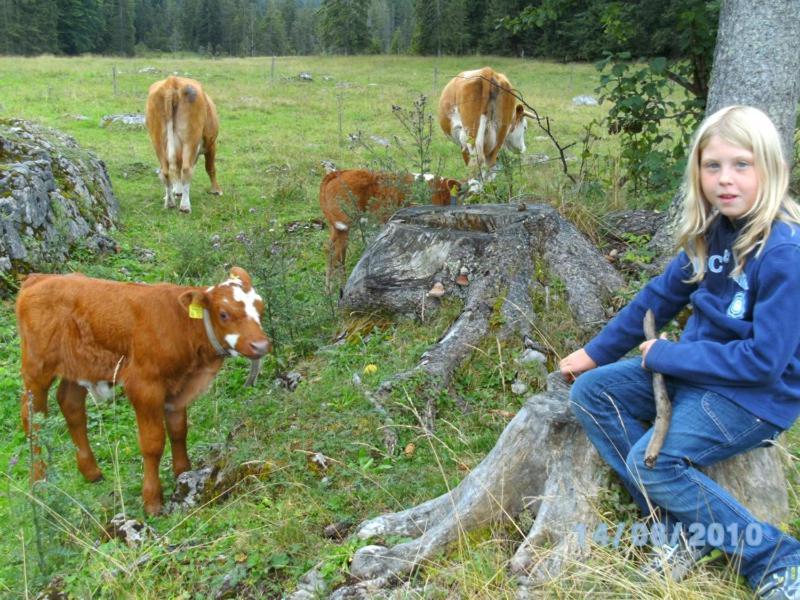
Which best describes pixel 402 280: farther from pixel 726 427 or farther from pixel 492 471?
pixel 726 427

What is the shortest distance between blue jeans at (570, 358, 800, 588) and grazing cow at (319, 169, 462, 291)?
14.9 ft

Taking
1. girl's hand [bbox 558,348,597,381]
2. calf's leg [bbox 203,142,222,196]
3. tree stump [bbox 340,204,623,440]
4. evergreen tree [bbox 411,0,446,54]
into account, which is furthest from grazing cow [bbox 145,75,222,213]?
evergreen tree [bbox 411,0,446,54]

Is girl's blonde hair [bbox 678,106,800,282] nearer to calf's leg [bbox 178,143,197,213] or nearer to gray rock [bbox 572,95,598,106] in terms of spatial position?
calf's leg [bbox 178,143,197,213]

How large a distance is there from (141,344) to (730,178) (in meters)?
3.45

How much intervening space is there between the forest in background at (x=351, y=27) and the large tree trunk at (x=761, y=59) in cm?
177

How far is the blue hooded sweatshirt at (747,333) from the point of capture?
2.53 metres

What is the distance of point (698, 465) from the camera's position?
277cm

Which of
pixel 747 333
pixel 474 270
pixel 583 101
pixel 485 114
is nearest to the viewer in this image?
pixel 747 333

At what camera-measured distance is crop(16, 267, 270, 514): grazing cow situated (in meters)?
4.47

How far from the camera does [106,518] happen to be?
13.1ft

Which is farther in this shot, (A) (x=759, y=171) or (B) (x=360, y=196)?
(B) (x=360, y=196)

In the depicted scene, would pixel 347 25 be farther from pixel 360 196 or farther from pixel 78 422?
pixel 78 422

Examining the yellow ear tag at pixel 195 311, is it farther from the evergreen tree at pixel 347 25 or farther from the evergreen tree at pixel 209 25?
the evergreen tree at pixel 209 25

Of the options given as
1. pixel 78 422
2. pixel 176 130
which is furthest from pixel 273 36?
pixel 78 422
